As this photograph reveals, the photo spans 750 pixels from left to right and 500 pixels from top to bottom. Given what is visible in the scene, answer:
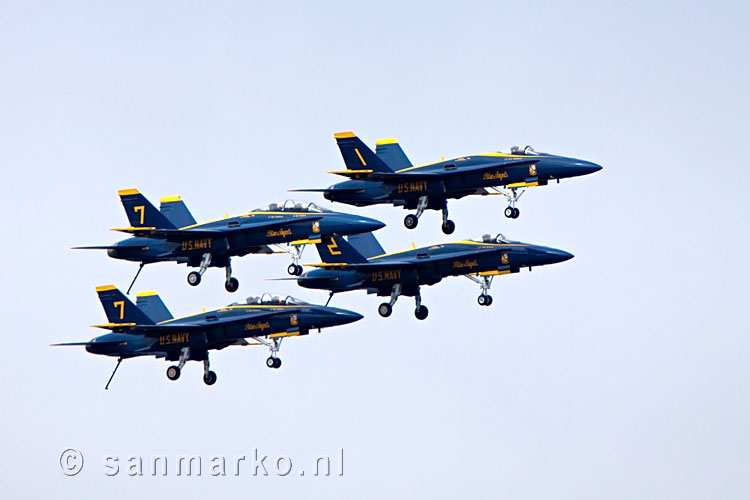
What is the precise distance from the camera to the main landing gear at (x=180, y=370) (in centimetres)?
8569

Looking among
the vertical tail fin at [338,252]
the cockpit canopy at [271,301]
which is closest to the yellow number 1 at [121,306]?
the cockpit canopy at [271,301]

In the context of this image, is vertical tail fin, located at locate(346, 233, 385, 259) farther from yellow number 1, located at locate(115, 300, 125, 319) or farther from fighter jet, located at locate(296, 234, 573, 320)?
yellow number 1, located at locate(115, 300, 125, 319)

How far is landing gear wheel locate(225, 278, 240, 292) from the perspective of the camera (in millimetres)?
87125

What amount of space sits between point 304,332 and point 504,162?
13.5 m

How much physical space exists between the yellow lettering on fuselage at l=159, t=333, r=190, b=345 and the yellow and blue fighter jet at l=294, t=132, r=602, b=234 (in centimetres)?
1026

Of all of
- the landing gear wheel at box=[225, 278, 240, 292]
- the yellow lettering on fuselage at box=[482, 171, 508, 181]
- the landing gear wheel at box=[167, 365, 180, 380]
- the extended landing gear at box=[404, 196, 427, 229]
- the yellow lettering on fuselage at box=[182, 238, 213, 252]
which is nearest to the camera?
the yellow lettering on fuselage at box=[482, 171, 508, 181]

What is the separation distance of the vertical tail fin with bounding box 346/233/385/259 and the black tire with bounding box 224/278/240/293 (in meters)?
7.59

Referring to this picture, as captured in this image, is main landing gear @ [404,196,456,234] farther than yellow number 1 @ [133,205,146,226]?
No

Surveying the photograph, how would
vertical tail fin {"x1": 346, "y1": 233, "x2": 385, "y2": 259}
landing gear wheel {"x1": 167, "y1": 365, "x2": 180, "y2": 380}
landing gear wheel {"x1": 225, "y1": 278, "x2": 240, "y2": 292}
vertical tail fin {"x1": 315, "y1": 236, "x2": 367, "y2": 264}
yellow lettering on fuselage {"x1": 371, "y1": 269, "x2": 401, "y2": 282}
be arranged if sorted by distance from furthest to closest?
vertical tail fin {"x1": 346, "y1": 233, "x2": 385, "y2": 259} < vertical tail fin {"x1": 315, "y1": 236, "x2": 367, "y2": 264} < landing gear wheel {"x1": 225, "y1": 278, "x2": 240, "y2": 292} < yellow lettering on fuselage {"x1": 371, "y1": 269, "x2": 401, "y2": 282} < landing gear wheel {"x1": 167, "y1": 365, "x2": 180, "y2": 380}

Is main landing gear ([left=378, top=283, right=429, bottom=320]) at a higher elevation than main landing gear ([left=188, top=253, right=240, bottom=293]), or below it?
below

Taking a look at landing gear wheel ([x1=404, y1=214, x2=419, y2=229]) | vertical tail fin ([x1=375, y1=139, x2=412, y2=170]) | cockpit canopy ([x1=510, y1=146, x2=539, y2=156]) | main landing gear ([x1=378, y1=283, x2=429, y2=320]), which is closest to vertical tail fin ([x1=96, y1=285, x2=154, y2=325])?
main landing gear ([x1=378, y1=283, x2=429, y2=320])

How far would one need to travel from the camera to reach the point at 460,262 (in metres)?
86.2

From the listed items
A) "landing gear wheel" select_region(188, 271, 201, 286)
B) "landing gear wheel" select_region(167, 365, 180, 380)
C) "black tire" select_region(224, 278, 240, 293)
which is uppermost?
"landing gear wheel" select_region(188, 271, 201, 286)

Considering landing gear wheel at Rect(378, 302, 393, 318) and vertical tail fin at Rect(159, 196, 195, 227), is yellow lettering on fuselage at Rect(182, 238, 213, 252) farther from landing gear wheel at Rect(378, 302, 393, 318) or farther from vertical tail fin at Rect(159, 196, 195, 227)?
landing gear wheel at Rect(378, 302, 393, 318)
